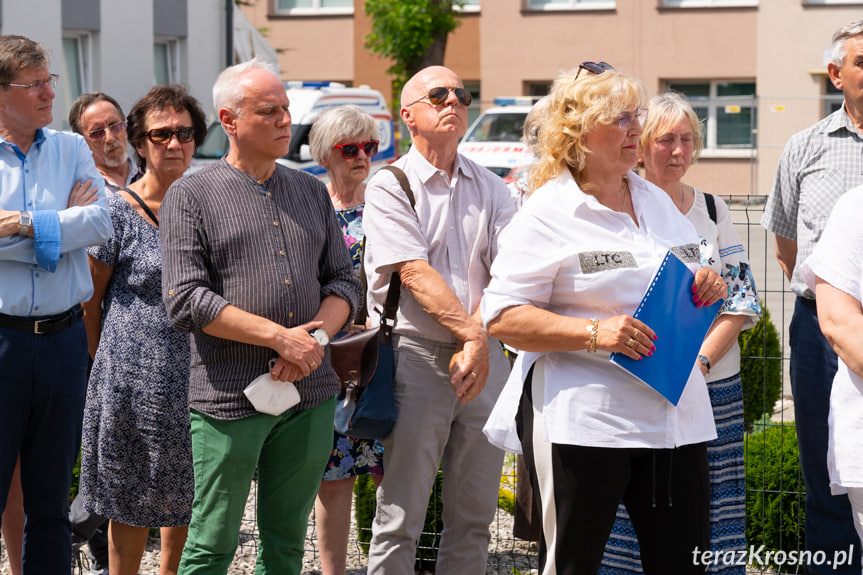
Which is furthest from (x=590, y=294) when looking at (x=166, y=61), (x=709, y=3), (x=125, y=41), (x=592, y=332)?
(x=709, y=3)

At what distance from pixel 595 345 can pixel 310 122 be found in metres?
15.2

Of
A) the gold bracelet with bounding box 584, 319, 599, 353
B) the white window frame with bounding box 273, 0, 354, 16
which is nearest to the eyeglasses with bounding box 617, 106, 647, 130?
the gold bracelet with bounding box 584, 319, 599, 353

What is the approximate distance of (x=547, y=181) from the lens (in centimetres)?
335

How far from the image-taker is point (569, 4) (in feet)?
97.1

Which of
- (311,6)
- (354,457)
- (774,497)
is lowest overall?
(774,497)

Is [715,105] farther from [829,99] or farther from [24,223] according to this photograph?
[24,223]

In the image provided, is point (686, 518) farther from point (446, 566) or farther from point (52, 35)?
point (52, 35)

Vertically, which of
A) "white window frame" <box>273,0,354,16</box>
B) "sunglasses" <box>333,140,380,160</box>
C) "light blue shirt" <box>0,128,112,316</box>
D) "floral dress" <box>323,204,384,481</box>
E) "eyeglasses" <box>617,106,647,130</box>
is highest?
"white window frame" <box>273,0,354,16</box>

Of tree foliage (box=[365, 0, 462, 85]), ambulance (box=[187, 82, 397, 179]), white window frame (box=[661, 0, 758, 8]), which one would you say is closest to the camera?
ambulance (box=[187, 82, 397, 179])

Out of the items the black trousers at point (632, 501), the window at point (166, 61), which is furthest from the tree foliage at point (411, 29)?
the black trousers at point (632, 501)

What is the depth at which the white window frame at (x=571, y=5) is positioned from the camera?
29.2 meters

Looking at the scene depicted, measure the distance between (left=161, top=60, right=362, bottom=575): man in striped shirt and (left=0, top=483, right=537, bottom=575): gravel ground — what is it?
162cm

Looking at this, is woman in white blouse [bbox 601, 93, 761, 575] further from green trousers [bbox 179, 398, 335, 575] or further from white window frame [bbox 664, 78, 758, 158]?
white window frame [bbox 664, 78, 758, 158]

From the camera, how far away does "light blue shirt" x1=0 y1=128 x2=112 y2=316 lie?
12.5 feet
